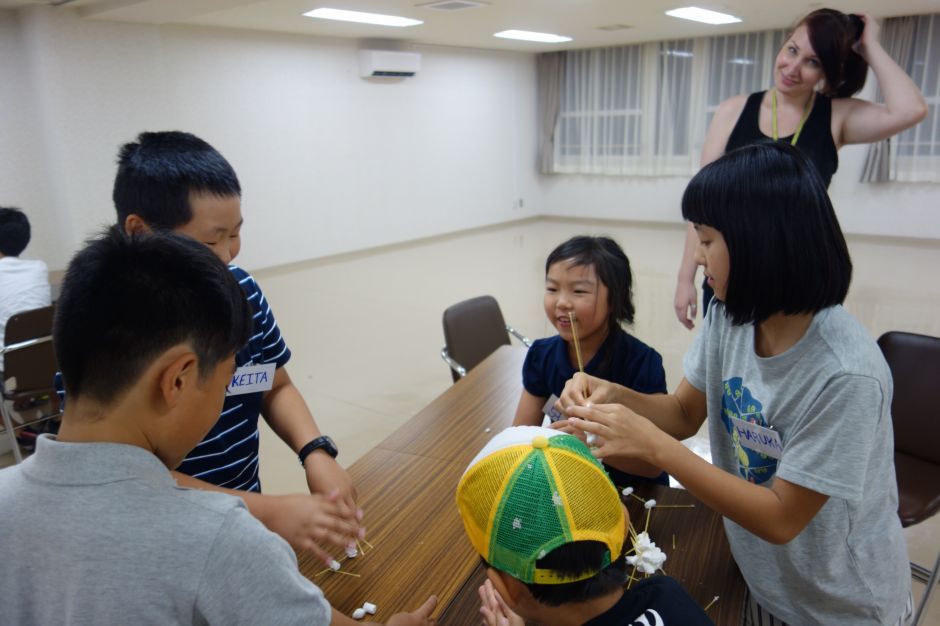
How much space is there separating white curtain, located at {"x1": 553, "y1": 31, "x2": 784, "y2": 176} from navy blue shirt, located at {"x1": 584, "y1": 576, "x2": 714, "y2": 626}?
943 cm

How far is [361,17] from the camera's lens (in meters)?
6.73

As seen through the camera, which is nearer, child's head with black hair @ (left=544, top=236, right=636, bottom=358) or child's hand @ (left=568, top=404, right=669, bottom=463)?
child's hand @ (left=568, top=404, right=669, bottom=463)

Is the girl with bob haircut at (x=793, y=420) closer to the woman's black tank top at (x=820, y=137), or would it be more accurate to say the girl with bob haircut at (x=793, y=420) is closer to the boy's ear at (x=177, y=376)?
the boy's ear at (x=177, y=376)

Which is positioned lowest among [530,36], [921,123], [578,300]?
[578,300]

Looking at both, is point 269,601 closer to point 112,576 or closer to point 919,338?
point 112,576

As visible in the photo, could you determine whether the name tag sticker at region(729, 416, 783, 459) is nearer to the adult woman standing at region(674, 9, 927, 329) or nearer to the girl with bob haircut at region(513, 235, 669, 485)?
the girl with bob haircut at region(513, 235, 669, 485)

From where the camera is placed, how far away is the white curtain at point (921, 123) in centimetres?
764

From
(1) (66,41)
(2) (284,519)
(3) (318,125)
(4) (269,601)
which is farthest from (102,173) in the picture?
(4) (269,601)

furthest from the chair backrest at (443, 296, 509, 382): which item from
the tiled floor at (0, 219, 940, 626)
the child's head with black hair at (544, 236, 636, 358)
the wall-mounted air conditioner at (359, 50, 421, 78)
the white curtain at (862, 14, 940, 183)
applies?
the white curtain at (862, 14, 940, 183)

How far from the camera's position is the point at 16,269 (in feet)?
10.2

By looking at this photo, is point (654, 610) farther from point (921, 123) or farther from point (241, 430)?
point (921, 123)

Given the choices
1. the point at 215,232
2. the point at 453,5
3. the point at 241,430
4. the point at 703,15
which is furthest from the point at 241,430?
the point at 703,15

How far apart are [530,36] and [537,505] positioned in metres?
8.95

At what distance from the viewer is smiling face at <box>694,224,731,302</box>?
3.35 feet
